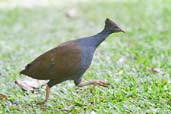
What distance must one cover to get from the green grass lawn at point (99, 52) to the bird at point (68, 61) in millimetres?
372

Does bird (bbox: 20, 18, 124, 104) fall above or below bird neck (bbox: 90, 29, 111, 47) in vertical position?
below

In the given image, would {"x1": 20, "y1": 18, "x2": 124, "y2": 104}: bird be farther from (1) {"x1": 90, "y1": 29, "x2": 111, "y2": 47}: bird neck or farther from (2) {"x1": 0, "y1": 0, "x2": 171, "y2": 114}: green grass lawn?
(2) {"x1": 0, "y1": 0, "x2": 171, "y2": 114}: green grass lawn

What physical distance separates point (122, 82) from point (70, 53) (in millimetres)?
1445

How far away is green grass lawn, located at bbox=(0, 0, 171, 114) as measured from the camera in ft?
19.4

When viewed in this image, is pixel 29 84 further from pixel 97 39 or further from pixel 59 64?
pixel 97 39

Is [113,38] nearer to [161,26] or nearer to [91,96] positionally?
[161,26]

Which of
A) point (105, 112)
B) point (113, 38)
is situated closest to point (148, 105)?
point (105, 112)

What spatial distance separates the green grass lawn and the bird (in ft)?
1.22

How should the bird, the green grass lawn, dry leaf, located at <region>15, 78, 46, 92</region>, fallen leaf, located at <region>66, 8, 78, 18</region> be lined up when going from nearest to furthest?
the bird < the green grass lawn < dry leaf, located at <region>15, 78, 46, 92</region> < fallen leaf, located at <region>66, 8, 78, 18</region>

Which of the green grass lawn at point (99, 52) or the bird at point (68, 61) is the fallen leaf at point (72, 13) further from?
the bird at point (68, 61)

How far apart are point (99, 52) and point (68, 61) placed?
12.0ft

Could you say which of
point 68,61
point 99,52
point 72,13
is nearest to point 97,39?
point 68,61

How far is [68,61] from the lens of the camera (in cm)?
556

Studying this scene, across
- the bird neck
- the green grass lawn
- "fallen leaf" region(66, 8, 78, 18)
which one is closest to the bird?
the bird neck
